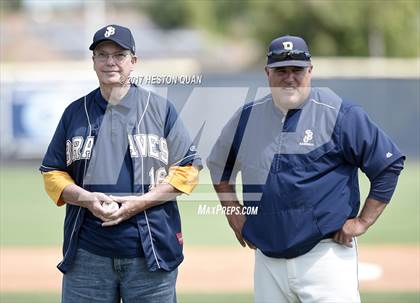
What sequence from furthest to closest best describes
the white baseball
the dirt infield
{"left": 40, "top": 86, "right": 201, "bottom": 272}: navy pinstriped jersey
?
1. the dirt infield
2. {"left": 40, "top": 86, "right": 201, "bottom": 272}: navy pinstriped jersey
3. the white baseball

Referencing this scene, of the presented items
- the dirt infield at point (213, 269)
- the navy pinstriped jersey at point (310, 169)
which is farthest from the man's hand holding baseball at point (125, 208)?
the dirt infield at point (213, 269)

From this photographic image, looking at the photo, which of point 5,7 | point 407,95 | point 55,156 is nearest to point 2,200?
point 407,95

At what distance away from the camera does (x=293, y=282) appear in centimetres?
454

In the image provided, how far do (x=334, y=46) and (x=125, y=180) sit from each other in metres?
37.5

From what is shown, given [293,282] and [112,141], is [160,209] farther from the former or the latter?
[293,282]

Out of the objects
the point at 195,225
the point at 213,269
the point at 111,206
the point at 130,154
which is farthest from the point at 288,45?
the point at 195,225

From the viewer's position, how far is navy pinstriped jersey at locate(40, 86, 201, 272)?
4566 millimetres

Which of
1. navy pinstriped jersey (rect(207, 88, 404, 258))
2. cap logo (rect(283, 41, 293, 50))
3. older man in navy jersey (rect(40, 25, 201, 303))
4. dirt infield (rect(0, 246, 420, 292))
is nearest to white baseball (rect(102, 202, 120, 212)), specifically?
older man in navy jersey (rect(40, 25, 201, 303))

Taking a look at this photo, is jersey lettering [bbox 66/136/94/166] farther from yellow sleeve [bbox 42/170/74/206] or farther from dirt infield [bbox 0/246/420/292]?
dirt infield [bbox 0/246/420/292]

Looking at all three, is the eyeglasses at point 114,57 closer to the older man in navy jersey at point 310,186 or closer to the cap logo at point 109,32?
the cap logo at point 109,32

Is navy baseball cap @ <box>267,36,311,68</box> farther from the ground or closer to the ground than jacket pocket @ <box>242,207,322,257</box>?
farther from the ground

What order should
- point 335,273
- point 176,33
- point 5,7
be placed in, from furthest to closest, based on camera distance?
point 5,7
point 176,33
point 335,273

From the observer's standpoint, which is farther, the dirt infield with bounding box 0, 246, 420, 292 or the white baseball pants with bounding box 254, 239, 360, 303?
the dirt infield with bounding box 0, 246, 420, 292

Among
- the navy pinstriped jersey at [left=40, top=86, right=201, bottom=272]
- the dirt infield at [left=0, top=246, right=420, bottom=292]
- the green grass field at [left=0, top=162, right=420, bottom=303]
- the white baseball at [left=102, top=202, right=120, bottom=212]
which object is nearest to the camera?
the white baseball at [left=102, top=202, right=120, bottom=212]
